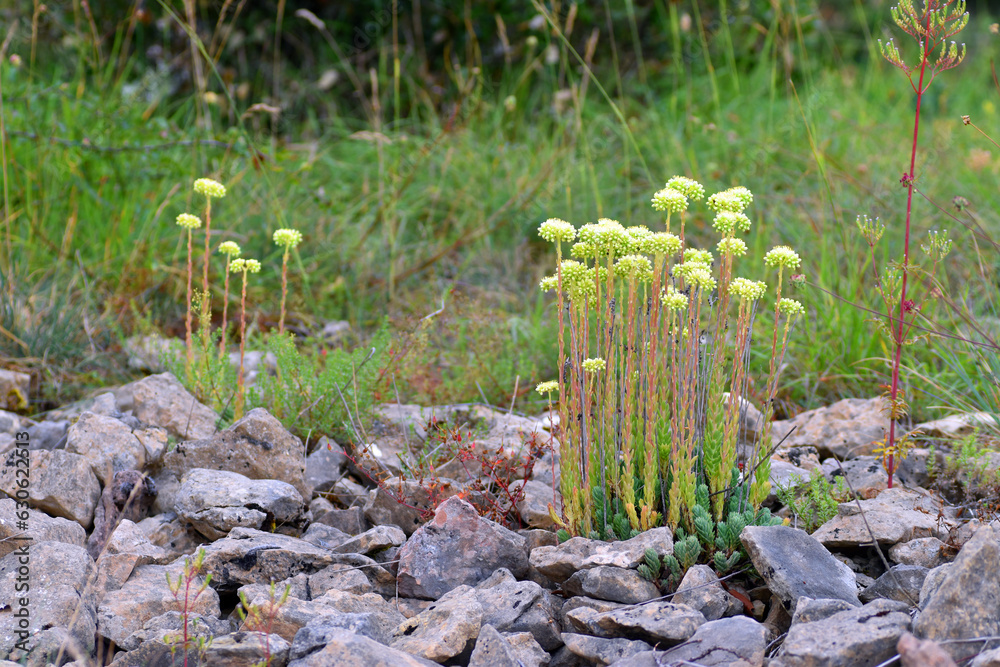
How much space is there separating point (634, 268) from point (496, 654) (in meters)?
0.92

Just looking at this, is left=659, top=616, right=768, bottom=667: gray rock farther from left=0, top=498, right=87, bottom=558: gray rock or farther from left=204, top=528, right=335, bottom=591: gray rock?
left=0, top=498, right=87, bottom=558: gray rock

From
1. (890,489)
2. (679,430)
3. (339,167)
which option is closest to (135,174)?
(339,167)

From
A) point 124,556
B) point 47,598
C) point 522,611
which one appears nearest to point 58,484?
point 124,556

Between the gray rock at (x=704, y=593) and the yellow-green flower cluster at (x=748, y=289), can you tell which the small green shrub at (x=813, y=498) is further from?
the yellow-green flower cluster at (x=748, y=289)

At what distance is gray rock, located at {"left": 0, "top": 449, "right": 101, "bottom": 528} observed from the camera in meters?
2.29

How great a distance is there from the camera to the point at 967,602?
1626 mm

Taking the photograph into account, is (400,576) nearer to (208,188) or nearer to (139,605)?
(139,605)

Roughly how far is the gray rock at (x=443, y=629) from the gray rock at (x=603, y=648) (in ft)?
0.70

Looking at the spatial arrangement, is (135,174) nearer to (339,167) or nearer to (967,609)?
(339,167)

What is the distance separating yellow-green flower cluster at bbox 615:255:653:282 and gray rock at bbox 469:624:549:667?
0.87m

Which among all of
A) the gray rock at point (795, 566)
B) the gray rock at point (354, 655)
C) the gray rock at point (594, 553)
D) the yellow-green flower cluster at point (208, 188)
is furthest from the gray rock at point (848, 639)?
the yellow-green flower cluster at point (208, 188)

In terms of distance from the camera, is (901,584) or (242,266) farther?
(242,266)

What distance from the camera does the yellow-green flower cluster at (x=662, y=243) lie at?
1.92 meters

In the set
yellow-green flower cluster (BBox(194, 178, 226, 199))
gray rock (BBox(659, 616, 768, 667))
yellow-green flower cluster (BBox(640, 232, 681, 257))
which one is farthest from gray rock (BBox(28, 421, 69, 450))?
gray rock (BBox(659, 616, 768, 667))
